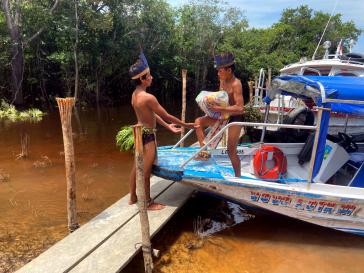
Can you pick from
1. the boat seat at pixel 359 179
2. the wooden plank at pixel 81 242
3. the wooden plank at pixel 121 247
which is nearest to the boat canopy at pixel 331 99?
the boat seat at pixel 359 179

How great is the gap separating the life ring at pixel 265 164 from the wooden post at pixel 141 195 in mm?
2246

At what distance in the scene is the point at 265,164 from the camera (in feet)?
19.1

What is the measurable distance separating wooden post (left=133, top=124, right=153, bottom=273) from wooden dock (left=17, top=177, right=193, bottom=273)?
0.18 m

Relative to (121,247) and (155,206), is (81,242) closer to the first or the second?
(121,247)

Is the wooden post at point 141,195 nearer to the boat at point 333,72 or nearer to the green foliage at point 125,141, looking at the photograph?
the boat at point 333,72

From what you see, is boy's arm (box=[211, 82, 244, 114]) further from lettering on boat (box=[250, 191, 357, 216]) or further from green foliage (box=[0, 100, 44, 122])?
green foliage (box=[0, 100, 44, 122])

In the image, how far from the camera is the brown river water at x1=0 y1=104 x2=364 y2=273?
479 cm

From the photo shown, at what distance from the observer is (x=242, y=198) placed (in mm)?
5215

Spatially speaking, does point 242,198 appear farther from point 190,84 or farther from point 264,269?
point 190,84

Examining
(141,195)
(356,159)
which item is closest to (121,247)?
(141,195)

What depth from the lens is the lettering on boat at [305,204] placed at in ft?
16.4

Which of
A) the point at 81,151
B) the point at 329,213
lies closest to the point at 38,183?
the point at 81,151

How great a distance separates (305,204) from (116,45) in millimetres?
17865

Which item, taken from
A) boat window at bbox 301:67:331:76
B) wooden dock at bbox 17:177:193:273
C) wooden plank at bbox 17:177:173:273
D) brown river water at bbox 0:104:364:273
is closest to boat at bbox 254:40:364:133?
boat window at bbox 301:67:331:76
